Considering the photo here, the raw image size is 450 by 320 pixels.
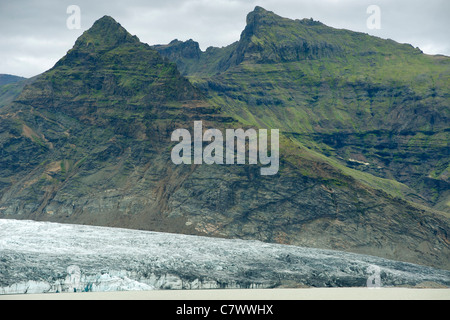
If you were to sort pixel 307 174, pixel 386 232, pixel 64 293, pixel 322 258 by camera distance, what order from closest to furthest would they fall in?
pixel 64 293, pixel 322 258, pixel 386 232, pixel 307 174

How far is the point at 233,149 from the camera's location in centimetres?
18738

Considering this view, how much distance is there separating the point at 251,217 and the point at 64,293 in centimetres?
8715

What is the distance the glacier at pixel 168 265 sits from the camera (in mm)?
99625

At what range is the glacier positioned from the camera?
9962 centimetres

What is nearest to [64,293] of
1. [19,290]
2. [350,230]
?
[19,290]

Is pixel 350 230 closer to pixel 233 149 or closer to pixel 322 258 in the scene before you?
pixel 322 258

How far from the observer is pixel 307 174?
178m

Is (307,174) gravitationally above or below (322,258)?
above

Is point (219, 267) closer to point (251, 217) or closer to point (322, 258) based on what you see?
point (322, 258)

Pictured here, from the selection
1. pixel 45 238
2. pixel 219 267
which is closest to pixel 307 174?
pixel 219 267

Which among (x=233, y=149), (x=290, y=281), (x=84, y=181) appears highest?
(x=233, y=149)

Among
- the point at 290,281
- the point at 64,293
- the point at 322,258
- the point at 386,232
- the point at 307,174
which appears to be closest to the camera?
the point at 64,293

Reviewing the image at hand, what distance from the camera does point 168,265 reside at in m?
112

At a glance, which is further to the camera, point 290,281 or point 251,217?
point 251,217
